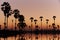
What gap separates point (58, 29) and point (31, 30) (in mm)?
15940

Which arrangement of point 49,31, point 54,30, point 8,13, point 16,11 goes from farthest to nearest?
1. point 49,31
2. point 54,30
3. point 16,11
4. point 8,13

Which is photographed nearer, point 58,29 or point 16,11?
point 16,11

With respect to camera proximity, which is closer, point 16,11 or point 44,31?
point 16,11

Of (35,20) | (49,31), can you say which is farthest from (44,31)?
(35,20)

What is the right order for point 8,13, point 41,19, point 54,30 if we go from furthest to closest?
point 54,30 → point 41,19 → point 8,13

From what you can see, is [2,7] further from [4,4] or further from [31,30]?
[31,30]

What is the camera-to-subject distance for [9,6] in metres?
78.1

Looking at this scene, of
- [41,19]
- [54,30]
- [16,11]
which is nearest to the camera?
[16,11]

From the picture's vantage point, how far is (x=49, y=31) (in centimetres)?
16825

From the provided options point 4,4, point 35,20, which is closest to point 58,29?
point 35,20

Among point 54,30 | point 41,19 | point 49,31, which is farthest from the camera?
point 49,31

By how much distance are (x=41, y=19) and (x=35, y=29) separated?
27297 millimetres

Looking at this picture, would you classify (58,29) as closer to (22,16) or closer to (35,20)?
(35,20)

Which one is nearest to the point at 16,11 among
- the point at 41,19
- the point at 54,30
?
the point at 41,19
